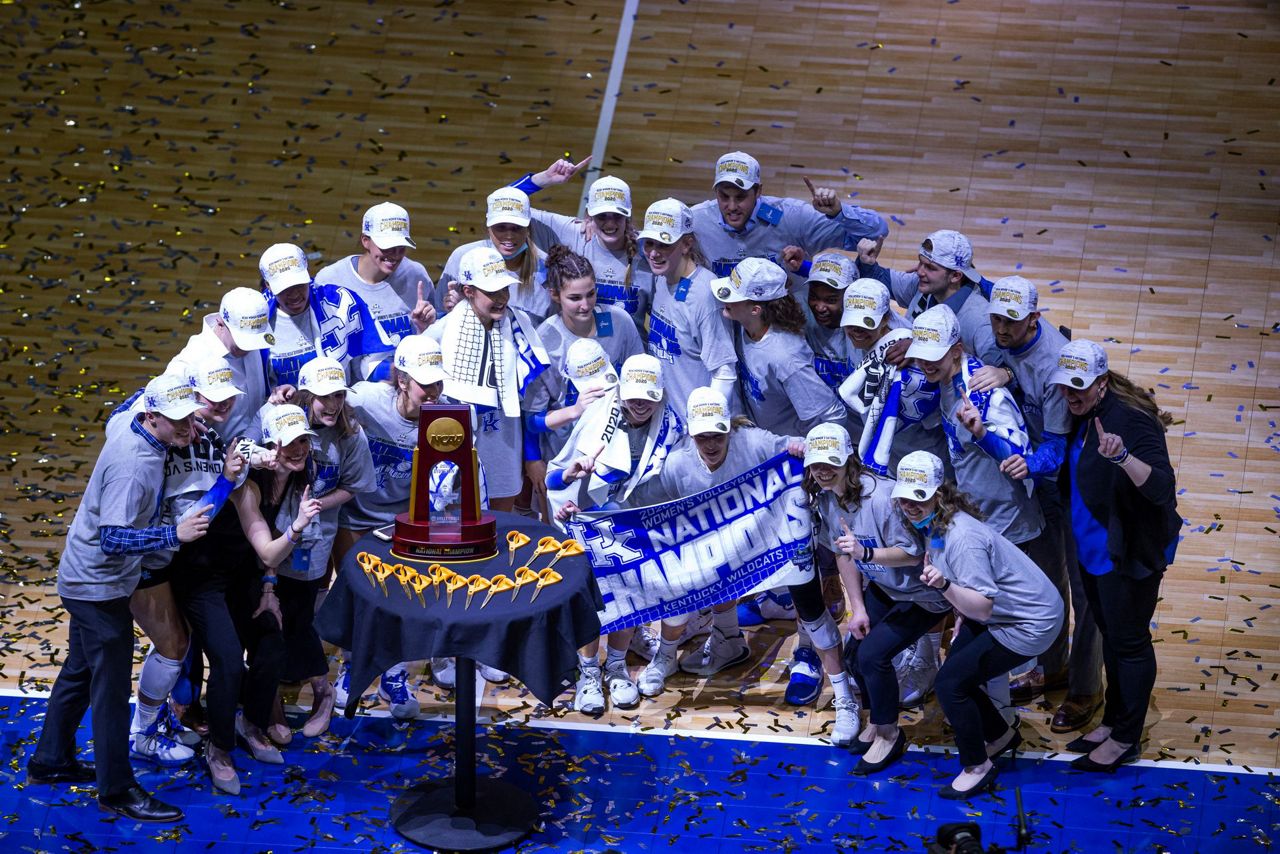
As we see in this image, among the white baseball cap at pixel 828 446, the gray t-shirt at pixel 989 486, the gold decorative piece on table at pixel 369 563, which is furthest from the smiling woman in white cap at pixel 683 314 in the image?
the gold decorative piece on table at pixel 369 563

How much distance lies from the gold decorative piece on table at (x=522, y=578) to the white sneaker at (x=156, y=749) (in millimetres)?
1928

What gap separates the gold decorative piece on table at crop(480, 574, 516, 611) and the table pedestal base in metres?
1.07

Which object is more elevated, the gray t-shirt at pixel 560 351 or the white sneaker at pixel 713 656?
the gray t-shirt at pixel 560 351

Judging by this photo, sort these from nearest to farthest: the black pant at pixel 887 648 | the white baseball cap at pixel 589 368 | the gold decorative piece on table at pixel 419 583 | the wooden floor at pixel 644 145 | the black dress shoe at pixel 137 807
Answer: the gold decorative piece on table at pixel 419 583, the black dress shoe at pixel 137 807, the black pant at pixel 887 648, the white baseball cap at pixel 589 368, the wooden floor at pixel 644 145

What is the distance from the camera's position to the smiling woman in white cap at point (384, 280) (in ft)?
28.6

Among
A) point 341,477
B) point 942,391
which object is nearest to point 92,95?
point 341,477

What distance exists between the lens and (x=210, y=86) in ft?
42.8

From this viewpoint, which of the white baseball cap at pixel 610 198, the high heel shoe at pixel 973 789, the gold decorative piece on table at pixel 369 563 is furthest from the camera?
the white baseball cap at pixel 610 198

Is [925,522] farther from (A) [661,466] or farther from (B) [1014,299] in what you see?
(A) [661,466]

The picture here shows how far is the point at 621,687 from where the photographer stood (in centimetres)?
845

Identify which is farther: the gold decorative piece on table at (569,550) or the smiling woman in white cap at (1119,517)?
the smiling woman in white cap at (1119,517)

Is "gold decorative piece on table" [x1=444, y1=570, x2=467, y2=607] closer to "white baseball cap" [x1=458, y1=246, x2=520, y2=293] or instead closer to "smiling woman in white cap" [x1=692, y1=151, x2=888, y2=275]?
"white baseball cap" [x1=458, y1=246, x2=520, y2=293]

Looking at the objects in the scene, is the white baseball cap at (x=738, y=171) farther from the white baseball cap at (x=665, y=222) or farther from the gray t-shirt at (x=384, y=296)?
the gray t-shirt at (x=384, y=296)

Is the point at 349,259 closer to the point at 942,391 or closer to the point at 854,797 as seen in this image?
the point at 942,391
